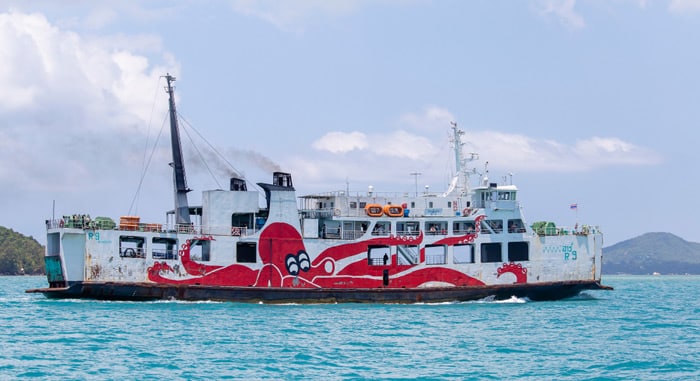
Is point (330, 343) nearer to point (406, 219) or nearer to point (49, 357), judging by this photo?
point (49, 357)

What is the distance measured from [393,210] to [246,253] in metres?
7.18

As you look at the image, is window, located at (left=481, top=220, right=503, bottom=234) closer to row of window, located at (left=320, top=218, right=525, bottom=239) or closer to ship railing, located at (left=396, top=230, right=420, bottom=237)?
row of window, located at (left=320, top=218, right=525, bottom=239)

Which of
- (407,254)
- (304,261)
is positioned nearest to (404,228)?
(407,254)

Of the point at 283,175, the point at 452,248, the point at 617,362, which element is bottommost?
the point at 617,362

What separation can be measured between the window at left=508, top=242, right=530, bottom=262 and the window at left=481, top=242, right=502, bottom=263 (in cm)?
54

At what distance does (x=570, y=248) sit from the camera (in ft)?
143

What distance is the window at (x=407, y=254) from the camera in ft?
138

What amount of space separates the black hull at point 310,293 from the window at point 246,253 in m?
1.78

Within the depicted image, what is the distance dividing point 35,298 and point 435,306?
779 inches

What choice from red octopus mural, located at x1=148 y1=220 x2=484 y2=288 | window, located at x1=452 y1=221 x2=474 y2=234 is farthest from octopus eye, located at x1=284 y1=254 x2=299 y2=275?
window, located at x1=452 y1=221 x2=474 y2=234

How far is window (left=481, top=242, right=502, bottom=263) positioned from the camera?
43625mm

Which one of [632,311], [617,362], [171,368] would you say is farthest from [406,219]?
[171,368]

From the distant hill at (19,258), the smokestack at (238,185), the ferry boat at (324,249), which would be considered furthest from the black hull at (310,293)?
the distant hill at (19,258)

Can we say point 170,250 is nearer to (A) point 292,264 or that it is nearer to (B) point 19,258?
(A) point 292,264
